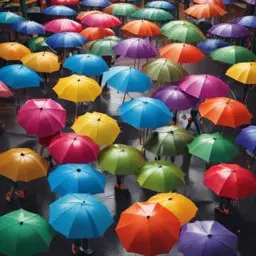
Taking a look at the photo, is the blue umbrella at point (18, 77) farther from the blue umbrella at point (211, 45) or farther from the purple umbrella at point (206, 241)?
the blue umbrella at point (211, 45)

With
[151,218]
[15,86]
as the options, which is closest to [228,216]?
[151,218]

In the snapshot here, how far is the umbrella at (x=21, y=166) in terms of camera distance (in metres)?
8.49

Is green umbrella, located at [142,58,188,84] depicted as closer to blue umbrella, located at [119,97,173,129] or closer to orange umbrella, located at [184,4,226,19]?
blue umbrella, located at [119,97,173,129]

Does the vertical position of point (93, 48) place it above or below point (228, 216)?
above

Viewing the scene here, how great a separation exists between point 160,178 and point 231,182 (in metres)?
1.44

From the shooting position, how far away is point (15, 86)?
11648 millimetres

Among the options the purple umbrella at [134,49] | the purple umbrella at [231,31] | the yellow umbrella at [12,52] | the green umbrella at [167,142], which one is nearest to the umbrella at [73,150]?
the green umbrella at [167,142]

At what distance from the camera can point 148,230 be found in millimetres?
6848

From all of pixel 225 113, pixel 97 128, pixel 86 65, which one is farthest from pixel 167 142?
pixel 86 65

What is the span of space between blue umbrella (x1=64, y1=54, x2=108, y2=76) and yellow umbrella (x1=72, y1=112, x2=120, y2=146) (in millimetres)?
2948

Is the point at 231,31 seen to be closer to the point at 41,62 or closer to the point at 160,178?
the point at 41,62

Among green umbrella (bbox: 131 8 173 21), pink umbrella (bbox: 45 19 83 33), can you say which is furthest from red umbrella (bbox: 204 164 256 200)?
green umbrella (bbox: 131 8 173 21)

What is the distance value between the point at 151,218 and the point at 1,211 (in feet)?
12.9

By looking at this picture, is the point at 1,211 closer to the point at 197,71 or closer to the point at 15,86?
the point at 15,86
